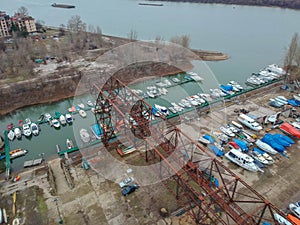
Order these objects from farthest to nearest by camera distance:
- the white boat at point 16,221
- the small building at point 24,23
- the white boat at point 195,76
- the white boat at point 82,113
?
the small building at point 24,23 < the white boat at point 195,76 < the white boat at point 82,113 < the white boat at point 16,221

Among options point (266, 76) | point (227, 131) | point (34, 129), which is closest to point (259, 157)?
point (227, 131)

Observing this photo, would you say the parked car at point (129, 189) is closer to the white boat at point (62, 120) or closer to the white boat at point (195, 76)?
the white boat at point (62, 120)

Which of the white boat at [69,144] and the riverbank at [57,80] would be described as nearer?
the white boat at [69,144]

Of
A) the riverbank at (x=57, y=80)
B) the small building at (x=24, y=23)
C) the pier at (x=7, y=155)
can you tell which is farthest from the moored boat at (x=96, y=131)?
the small building at (x=24, y=23)

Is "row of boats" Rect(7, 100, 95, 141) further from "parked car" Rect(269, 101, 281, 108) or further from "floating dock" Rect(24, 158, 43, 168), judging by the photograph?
"parked car" Rect(269, 101, 281, 108)

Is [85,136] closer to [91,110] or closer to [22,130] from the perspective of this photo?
[91,110]

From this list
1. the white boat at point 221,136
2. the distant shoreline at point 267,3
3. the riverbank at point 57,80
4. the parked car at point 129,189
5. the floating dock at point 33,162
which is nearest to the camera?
the parked car at point 129,189

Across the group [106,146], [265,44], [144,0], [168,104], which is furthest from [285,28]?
[144,0]
